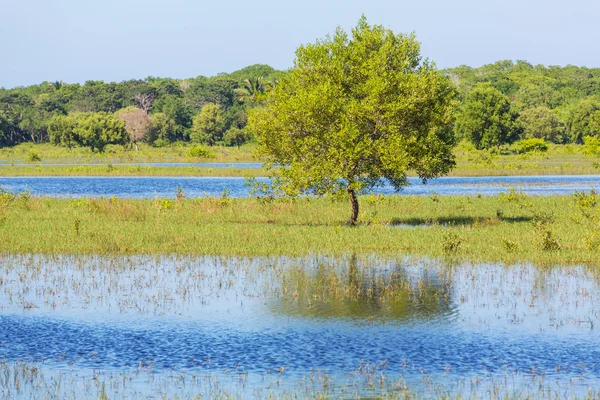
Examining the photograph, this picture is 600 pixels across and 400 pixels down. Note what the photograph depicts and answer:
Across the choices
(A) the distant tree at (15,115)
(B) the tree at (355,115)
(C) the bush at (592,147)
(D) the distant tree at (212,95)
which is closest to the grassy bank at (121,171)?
(B) the tree at (355,115)

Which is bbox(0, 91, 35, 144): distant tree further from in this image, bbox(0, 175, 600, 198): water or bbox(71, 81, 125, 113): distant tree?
bbox(0, 175, 600, 198): water

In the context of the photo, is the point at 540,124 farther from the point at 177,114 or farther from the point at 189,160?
the point at 177,114

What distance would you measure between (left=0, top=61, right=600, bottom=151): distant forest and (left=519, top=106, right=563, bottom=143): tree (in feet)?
0.58

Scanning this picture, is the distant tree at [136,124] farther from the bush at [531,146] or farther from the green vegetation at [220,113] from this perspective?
the bush at [531,146]

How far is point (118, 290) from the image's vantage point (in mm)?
25734

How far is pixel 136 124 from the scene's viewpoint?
490 ft

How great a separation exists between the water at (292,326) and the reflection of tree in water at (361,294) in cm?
6

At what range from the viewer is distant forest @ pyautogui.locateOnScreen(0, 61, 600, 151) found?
124750mm

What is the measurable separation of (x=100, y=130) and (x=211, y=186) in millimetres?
63788

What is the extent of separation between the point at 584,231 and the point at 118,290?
2116 cm

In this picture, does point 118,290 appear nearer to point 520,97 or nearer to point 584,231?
Answer: point 584,231

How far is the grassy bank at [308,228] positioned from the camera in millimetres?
32406

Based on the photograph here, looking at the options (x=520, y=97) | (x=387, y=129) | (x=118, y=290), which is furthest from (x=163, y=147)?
(x=118, y=290)

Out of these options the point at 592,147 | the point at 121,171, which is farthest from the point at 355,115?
the point at 592,147
